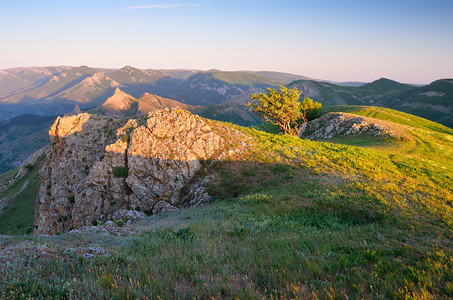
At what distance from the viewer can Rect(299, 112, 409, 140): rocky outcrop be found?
145 ft

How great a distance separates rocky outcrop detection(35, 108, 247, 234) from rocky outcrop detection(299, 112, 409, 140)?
3414 cm

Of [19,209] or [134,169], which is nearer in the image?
[134,169]

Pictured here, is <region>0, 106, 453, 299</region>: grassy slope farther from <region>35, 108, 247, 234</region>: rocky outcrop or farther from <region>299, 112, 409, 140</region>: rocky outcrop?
<region>299, 112, 409, 140</region>: rocky outcrop

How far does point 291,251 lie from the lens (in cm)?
730

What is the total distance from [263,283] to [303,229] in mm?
6013

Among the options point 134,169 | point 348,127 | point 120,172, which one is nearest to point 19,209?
point 120,172

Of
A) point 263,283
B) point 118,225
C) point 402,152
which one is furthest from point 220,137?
point 402,152

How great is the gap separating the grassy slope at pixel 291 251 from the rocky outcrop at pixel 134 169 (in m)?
8.59

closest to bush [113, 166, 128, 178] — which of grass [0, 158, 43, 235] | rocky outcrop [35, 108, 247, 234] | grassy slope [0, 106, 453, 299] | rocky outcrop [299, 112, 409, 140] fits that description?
A: rocky outcrop [35, 108, 247, 234]

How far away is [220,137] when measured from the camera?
89.9ft

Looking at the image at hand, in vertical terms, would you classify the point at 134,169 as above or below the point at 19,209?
above

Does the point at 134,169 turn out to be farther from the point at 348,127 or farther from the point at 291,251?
the point at 348,127

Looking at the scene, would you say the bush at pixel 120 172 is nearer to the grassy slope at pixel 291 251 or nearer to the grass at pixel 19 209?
the grassy slope at pixel 291 251

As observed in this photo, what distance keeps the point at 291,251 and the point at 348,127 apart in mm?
52510
